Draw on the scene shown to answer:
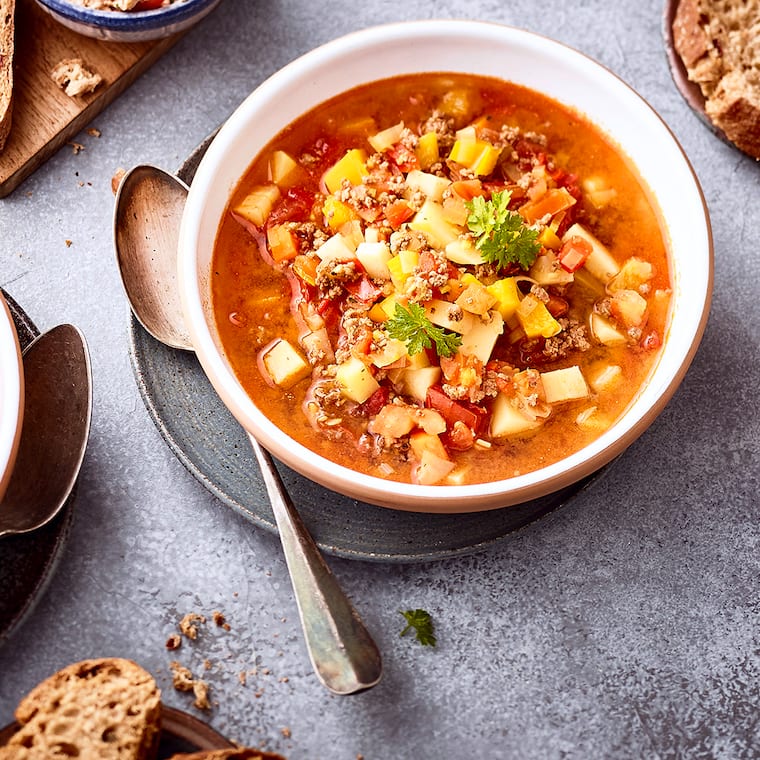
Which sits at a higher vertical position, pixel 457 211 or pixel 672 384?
pixel 457 211

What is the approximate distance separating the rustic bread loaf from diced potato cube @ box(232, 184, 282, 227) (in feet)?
5.78

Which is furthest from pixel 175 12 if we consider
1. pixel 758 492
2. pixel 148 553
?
pixel 758 492

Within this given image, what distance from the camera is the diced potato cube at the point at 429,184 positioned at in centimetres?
358

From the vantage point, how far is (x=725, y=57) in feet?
13.3

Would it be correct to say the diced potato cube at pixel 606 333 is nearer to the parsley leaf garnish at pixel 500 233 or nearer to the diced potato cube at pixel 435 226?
the parsley leaf garnish at pixel 500 233

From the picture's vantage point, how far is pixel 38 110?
3959 mm

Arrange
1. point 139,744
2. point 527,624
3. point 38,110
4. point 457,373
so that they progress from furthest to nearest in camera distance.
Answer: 1. point 38,110
2. point 527,624
3. point 457,373
4. point 139,744

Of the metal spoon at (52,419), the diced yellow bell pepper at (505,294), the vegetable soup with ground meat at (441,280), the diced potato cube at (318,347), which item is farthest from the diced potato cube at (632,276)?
the metal spoon at (52,419)

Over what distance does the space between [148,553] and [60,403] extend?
62 cm

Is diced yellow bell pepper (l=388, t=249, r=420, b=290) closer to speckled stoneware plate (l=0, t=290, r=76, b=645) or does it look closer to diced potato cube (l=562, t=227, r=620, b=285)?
diced potato cube (l=562, t=227, r=620, b=285)

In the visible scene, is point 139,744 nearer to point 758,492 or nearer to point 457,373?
point 457,373

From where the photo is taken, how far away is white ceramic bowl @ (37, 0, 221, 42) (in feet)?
12.4

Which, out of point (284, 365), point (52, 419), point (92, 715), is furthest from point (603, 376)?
point (92, 715)

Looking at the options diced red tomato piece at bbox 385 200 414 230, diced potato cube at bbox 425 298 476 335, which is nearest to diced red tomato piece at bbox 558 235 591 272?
diced potato cube at bbox 425 298 476 335
